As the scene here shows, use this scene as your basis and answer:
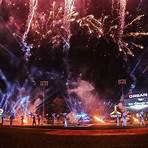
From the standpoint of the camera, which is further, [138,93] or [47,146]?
[138,93]

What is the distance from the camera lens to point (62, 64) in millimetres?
87125

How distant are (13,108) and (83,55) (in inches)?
723

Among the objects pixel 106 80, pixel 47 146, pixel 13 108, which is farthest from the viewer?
pixel 106 80

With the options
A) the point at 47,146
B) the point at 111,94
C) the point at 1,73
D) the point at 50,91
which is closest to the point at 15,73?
the point at 1,73

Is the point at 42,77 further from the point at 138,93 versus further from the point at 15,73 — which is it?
the point at 138,93

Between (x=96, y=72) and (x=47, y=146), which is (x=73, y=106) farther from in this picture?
(x=47, y=146)

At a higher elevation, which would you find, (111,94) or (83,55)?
(83,55)

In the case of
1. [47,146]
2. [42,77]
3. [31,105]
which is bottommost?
[47,146]

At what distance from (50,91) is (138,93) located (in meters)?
19.5

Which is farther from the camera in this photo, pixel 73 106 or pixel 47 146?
pixel 73 106

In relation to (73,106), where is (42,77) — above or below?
above

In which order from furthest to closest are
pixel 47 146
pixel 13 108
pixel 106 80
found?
1. pixel 106 80
2. pixel 13 108
3. pixel 47 146

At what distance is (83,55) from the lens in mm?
86125

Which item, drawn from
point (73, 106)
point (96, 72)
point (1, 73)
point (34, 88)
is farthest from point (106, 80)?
point (1, 73)
